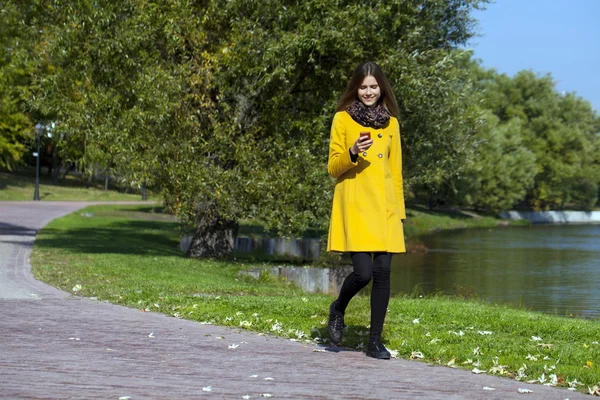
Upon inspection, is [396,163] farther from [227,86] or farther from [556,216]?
[556,216]

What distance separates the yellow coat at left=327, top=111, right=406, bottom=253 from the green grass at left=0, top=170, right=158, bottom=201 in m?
42.3

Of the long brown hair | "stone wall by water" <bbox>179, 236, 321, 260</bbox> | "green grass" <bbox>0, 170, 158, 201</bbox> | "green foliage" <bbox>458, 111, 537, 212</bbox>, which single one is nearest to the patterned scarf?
the long brown hair

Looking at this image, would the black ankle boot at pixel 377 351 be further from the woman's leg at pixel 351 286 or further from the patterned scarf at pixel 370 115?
the patterned scarf at pixel 370 115

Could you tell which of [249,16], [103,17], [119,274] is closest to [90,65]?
[103,17]

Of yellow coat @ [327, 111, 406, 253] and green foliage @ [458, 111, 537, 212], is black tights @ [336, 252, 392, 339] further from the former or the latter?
green foliage @ [458, 111, 537, 212]

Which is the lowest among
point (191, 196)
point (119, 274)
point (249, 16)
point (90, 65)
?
point (119, 274)

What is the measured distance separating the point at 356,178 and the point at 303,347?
147 centimetres

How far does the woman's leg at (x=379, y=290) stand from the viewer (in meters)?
6.87

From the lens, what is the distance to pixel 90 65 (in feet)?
59.4

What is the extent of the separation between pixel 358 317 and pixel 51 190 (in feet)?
161

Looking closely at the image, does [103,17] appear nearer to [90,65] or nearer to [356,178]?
[90,65]

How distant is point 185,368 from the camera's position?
624 centimetres

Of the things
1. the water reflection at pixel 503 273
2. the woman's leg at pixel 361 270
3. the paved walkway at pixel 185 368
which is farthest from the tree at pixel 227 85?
the woman's leg at pixel 361 270

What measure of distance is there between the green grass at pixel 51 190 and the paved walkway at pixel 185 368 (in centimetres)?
4070
